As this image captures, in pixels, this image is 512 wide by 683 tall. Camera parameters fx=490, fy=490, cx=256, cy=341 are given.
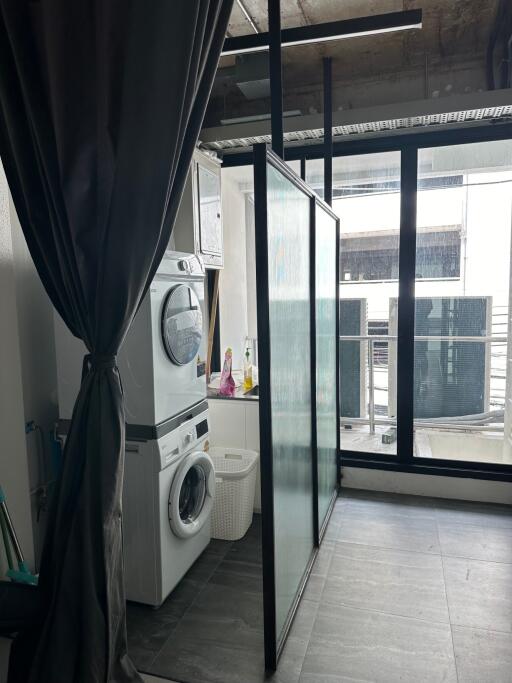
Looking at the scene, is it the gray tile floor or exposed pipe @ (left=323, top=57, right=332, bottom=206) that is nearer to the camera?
the gray tile floor

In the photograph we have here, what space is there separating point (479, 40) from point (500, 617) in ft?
11.0

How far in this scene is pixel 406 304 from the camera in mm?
3582

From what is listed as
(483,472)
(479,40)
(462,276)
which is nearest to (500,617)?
(483,472)

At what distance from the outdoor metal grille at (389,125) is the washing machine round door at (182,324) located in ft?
3.60

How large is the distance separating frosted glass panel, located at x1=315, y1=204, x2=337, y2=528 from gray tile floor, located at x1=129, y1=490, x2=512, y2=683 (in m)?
0.37

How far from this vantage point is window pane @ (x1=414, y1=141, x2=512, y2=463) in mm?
3447

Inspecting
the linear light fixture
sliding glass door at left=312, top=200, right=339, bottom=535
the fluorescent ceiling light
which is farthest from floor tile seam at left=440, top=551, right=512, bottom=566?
the fluorescent ceiling light

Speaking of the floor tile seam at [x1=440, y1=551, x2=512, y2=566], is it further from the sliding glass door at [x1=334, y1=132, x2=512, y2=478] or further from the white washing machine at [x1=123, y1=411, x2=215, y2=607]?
the white washing machine at [x1=123, y1=411, x2=215, y2=607]

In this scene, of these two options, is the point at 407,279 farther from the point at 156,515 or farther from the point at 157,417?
the point at 156,515

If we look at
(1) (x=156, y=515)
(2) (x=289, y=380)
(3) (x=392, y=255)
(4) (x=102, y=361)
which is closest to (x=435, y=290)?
(3) (x=392, y=255)

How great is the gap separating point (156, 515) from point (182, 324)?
2.99 feet

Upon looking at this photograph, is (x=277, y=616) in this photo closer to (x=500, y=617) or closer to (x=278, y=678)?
(x=278, y=678)

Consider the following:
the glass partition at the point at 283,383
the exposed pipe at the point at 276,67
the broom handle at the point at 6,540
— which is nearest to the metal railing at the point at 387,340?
the glass partition at the point at 283,383

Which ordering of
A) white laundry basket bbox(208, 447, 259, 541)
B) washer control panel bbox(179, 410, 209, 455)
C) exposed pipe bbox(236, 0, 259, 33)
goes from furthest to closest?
white laundry basket bbox(208, 447, 259, 541) < exposed pipe bbox(236, 0, 259, 33) < washer control panel bbox(179, 410, 209, 455)
